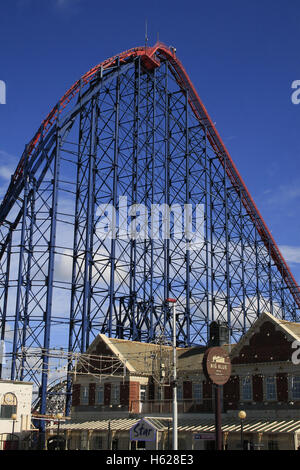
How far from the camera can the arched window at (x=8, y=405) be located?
34.5 meters

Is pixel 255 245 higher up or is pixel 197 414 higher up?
pixel 255 245

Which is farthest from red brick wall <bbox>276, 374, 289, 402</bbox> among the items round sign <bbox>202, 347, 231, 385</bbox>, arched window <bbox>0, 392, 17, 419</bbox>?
arched window <bbox>0, 392, 17, 419</bbox>

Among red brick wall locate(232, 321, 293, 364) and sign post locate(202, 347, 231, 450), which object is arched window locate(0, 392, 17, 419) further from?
sign post locate(202, 347, 231, 450)

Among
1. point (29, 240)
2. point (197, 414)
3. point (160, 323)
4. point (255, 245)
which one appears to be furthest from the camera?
point (255, 245)

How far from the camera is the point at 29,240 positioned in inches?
1543

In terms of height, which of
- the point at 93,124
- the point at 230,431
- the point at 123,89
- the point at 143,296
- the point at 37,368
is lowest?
the point at 230,431

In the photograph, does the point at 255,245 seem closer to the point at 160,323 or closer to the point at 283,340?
the point at 160,323

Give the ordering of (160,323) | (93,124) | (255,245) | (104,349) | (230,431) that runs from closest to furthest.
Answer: (230,431) → (104,349) → (93,124) → (160,323) → (255,245)

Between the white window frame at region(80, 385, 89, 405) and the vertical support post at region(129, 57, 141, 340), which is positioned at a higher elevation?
the vertical support post at region(129, 57, 141, 340)

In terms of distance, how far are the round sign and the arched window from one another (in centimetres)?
1437

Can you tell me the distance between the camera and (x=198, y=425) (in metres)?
30.6

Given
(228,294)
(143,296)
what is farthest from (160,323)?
(228,294)

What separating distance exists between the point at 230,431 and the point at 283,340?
513 cm

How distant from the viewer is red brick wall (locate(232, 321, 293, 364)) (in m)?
29.4
